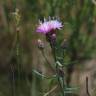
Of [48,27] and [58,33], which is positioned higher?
[48,27]

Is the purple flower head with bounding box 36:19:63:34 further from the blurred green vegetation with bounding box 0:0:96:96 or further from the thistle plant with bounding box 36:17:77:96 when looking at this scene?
the blurred green vegetation with bounding box 0:0:96:96

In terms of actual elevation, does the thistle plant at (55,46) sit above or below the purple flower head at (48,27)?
below

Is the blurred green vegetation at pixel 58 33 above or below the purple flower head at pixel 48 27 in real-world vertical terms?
below

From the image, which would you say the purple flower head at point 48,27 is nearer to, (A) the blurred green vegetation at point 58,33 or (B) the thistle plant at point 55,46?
(B) the thistle plant at point 55,46

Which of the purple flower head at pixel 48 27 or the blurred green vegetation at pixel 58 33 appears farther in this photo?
the blurred green vegetation at pixel 58 33

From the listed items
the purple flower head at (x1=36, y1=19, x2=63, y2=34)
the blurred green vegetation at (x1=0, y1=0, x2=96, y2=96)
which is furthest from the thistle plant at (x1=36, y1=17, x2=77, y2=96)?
the blurred green vegetation at (x1=0, y1=0, x2=96, y2=96)

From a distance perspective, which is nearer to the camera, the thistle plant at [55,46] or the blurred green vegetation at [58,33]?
the thistle plant at [55,46]

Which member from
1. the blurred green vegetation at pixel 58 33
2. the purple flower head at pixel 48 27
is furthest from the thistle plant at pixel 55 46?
the blurred green vegetation at pixel 58 33

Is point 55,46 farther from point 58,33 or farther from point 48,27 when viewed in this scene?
point 58,33

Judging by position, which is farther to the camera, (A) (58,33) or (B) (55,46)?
(A) (58,33)

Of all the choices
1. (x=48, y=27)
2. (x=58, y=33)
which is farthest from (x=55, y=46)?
(x=58, y=33)

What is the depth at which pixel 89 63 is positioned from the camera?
3.27m

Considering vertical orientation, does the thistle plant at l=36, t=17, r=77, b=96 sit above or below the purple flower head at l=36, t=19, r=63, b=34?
below

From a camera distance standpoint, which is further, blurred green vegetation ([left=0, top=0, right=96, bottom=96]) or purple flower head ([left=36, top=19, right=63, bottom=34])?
blurred green vegetation ([left=0, top=0, right=96, bottom=96])
